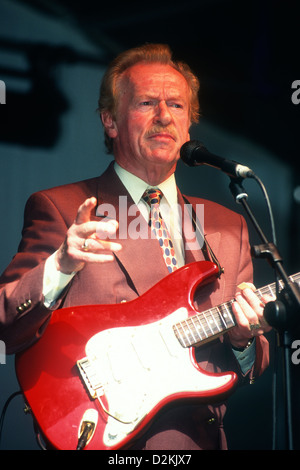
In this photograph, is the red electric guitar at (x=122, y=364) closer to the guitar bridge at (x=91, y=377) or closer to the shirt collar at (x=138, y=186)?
the guitar bridge at (x=91, y=377)

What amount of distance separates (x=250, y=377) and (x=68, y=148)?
4.57ft

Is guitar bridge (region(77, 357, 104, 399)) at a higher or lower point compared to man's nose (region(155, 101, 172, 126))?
lower

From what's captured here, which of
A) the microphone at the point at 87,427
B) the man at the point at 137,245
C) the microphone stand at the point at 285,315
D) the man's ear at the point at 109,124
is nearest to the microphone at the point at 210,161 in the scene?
the microphone stand at the point at 285,315

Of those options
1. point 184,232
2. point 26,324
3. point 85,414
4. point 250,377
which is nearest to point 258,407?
point 250,377

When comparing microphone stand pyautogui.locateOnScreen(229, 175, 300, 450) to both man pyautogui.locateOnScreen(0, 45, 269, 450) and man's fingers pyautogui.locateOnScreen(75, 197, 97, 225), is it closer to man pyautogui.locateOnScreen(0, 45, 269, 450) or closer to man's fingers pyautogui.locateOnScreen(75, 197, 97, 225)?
man pyautogui.locateOnScreen(0, 45, 269, 450)

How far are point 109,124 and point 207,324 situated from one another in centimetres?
109

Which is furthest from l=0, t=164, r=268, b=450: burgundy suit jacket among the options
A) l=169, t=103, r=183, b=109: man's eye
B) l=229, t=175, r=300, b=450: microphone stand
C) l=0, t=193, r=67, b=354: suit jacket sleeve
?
l=229, t=175, r=300, b=450: microphone stand

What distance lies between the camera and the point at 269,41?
2664 mm

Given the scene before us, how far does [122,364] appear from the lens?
1.72 meters

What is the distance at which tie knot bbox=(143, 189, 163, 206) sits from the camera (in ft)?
7.06

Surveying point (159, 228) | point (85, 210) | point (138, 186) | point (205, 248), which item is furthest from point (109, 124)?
point (85, 210)

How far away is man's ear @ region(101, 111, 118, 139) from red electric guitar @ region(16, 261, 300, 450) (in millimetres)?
838

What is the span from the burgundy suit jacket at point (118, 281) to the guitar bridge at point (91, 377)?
0.61 ft

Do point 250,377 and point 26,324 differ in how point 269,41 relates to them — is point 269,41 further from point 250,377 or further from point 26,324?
point 26,324
